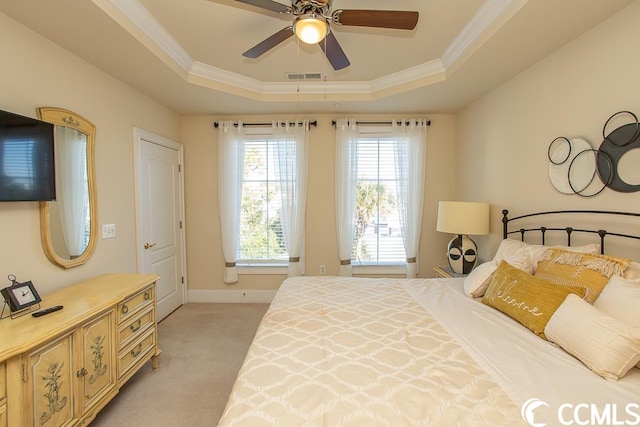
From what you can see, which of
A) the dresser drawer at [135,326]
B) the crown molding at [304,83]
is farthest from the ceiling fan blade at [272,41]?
the dresser drawer at [135,326]

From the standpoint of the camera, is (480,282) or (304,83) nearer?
(480,282)

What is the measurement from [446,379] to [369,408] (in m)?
0.37

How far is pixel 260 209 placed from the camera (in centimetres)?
404

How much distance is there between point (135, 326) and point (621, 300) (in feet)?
9.62

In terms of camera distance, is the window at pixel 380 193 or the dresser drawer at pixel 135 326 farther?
the window at pixel 380 193

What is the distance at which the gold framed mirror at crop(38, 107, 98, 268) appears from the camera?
6.77ft

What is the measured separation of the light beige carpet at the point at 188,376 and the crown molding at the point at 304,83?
2612mm

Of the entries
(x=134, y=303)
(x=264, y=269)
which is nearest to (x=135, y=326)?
(x=134, y=303)

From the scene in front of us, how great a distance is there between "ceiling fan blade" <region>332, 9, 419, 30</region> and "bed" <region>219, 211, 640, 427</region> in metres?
1.67

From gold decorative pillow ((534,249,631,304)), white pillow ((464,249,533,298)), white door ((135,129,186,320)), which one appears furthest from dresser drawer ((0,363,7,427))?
gold decorative pillow ((534,249,631,304))

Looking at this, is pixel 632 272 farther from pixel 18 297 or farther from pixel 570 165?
pixel 18 297

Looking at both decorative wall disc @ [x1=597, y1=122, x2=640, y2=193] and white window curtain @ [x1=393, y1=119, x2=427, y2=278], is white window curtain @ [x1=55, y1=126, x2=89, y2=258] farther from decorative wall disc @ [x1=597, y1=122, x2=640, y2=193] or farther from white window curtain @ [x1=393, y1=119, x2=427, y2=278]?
decorative wall disc @ [x1=597, y1=122, x2=640, y2=193]

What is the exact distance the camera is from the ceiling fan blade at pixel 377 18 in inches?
63.6

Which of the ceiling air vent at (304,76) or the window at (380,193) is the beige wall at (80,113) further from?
the window at (380,193)
